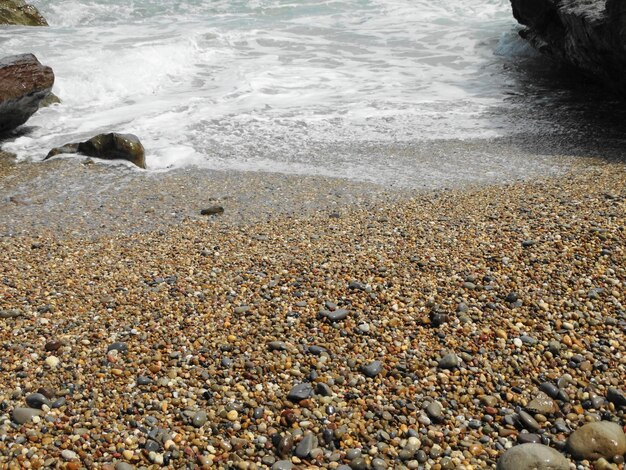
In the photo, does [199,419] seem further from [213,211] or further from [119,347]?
[213,211]

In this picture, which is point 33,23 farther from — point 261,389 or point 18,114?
point 261,389

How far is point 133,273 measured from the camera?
4.20 m

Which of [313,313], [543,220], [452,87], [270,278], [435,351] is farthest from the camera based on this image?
[452,87]

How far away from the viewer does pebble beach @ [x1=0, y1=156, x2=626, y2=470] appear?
8.48 ft

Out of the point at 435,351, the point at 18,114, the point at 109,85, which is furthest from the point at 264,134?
the point at 435,351

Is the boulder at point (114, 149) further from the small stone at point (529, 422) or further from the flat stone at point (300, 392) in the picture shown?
the small stone at point (529, 422)

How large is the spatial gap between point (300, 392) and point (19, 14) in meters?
17.2

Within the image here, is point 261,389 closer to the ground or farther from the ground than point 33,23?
closer to the ground

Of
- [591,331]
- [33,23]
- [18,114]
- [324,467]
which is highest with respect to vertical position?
[33,23]

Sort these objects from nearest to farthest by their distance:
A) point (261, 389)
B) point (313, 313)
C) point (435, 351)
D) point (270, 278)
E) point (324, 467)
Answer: point (324, 467) < point (261, 389) < point (435, 351) < point (313, 313) < point (270, 278)

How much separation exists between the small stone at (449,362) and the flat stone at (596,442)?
676 millimetres

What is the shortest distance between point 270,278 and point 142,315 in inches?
37.0

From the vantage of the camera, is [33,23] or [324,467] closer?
[324,467]

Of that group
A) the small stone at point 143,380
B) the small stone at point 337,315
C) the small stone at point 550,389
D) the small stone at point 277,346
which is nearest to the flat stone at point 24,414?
the small stone at point 143,380
